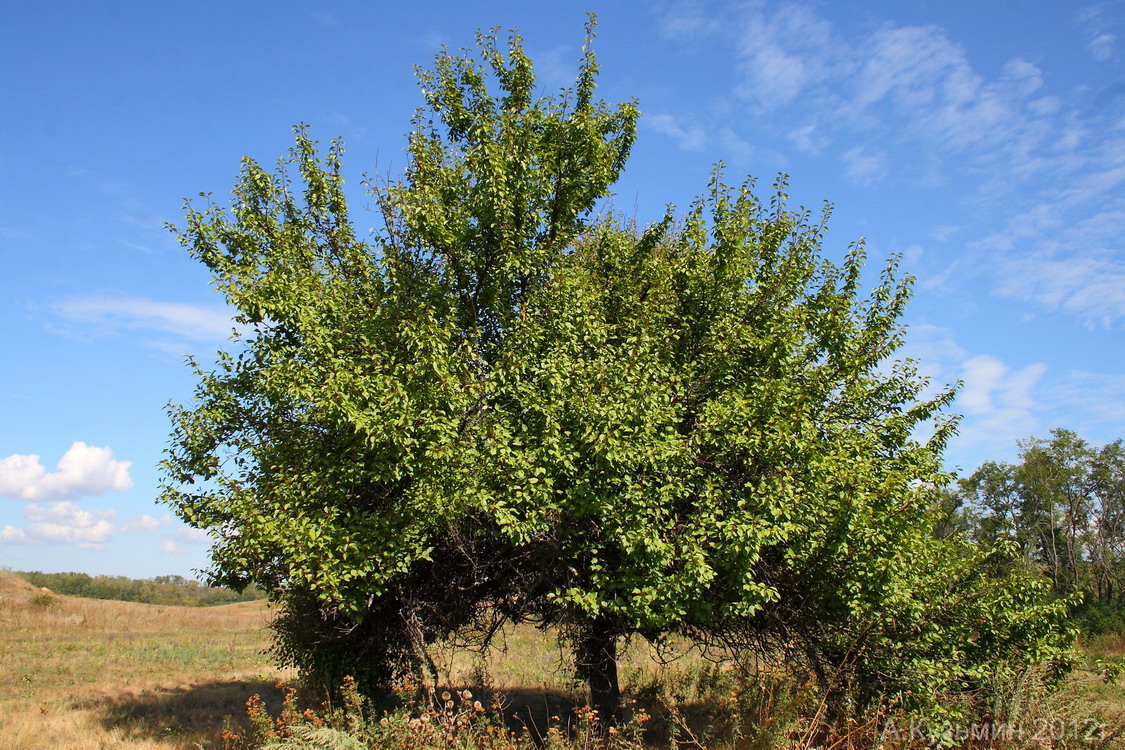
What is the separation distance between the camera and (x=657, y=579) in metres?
9.40

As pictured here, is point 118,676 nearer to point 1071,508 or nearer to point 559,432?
point 559,432

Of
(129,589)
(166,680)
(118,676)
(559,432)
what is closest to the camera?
(559,432)

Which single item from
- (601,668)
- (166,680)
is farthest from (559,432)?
(166,680)

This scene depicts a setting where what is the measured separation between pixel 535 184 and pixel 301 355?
4947 mm

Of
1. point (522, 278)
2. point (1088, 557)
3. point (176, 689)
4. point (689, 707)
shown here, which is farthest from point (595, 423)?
point (1088, 557)

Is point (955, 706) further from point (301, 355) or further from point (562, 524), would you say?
point (301, 355)

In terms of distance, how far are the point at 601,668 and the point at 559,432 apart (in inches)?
214

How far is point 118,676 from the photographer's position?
22.2 metres

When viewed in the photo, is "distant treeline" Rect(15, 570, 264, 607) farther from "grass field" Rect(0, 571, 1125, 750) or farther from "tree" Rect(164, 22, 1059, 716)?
"tree" Rect(164, 22, 1059, 716)

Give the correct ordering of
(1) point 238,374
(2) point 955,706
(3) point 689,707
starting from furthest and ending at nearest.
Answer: (3) point 689,707
(1) point 238,374
(2) point 955,706

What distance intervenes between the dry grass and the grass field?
0.14 ft

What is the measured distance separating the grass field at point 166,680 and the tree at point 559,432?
5.89ft

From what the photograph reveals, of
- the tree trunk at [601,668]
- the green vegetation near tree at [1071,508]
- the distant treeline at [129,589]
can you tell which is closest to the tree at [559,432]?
the tree trunk at [601,668]

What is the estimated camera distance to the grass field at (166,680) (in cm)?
1299
